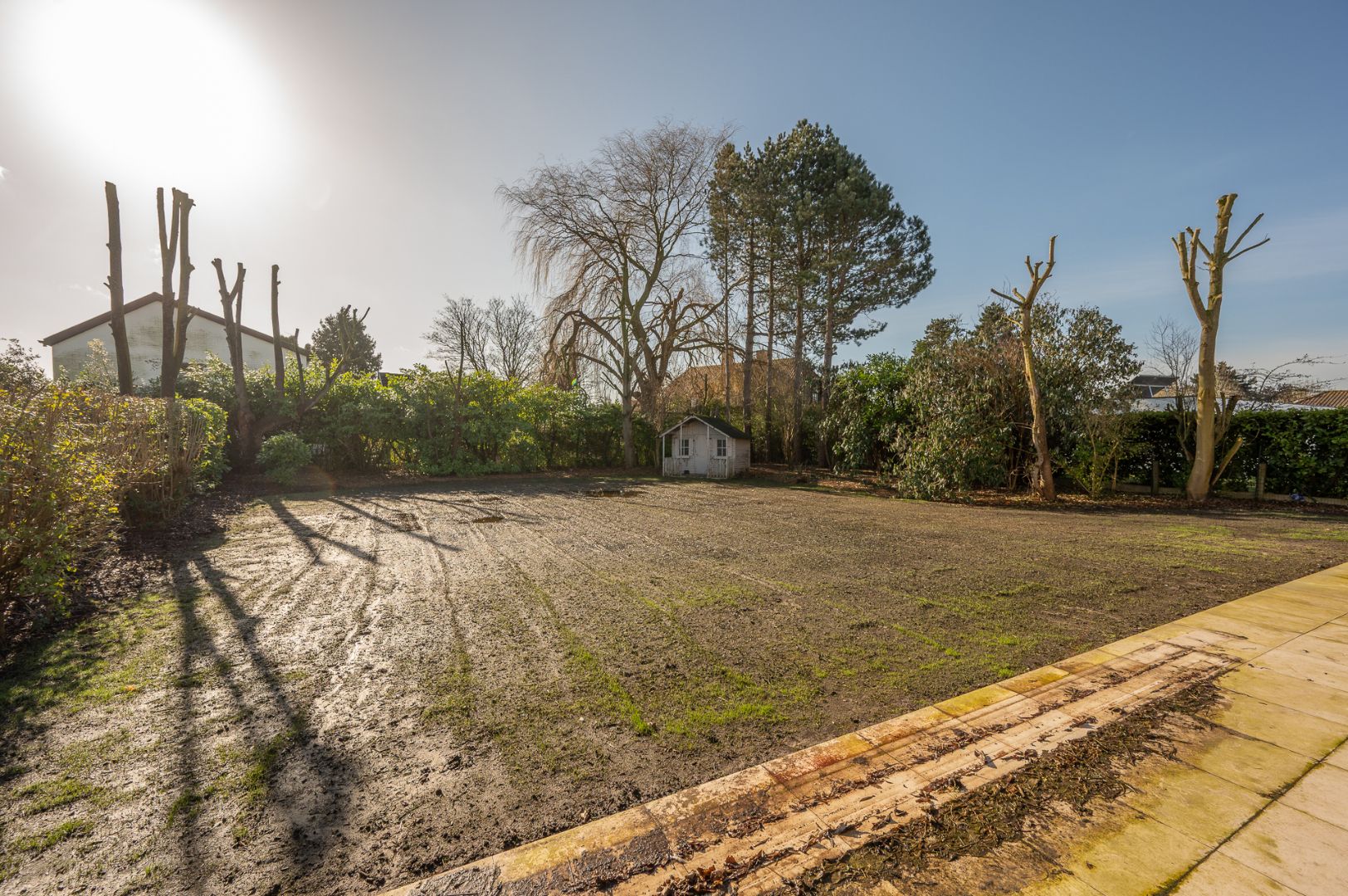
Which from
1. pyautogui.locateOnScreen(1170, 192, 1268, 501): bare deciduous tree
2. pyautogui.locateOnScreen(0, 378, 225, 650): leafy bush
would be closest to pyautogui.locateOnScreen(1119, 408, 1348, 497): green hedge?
pyautogui.locateOnScreen(1170, 192, 1268, 501): bare deciduous tree

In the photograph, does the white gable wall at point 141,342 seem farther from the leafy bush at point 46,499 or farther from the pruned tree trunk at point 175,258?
the leafy bush at point 46,499

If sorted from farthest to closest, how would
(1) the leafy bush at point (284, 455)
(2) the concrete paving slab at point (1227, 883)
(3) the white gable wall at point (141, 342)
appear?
1. (3) the white gable wall at point (141, 342)
2. (1) the leafy bush at point (284, 455)
3. (2) the concrete paving slab at point (1227, 883)

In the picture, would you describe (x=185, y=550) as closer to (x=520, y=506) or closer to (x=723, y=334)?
(x=520, y=506)

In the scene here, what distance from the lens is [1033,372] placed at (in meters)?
9.51

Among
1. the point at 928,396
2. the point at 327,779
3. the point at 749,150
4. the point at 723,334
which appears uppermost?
the point at 749,150

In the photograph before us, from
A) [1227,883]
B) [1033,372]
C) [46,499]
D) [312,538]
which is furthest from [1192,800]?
[1033,372]

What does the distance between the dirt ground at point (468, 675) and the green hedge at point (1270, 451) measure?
16.4ft

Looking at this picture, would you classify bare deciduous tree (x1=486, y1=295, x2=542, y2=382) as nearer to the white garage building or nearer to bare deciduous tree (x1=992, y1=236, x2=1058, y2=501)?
the white garage building

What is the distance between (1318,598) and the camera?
399 centimetres

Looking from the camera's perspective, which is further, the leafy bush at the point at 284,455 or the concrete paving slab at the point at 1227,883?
the leafy bush at the point at 284,455

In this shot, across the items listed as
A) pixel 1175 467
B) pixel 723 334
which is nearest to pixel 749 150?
pixel 723 334

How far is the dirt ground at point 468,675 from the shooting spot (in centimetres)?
169

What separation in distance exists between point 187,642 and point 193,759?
1594mm

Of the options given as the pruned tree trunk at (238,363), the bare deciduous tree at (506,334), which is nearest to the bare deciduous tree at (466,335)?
the bare deciduous tree at (506,334)
